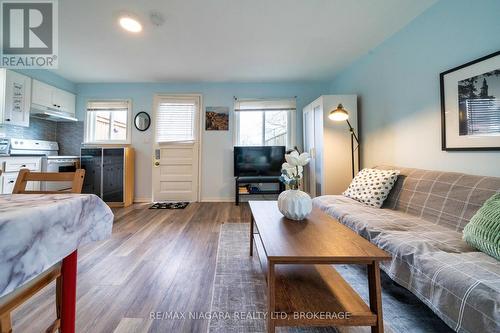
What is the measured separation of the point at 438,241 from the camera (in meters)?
1.24

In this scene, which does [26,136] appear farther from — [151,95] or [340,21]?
[340,21]

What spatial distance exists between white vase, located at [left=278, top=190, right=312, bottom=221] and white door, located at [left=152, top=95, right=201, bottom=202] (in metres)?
3.07

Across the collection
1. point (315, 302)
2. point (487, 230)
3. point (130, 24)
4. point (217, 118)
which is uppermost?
point (130, 24)

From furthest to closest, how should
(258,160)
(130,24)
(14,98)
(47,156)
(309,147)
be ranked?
1. (258,160)
2. (309,147)
3. (47,156)
4. (14,98)
5. (130,24)

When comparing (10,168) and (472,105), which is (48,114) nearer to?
(10,168)

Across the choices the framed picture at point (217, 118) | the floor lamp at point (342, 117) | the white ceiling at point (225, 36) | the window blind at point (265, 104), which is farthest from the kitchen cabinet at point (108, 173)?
the floor lamp at point (342, 117)

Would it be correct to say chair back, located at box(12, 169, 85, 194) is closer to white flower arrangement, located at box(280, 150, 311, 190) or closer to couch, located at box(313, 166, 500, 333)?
white flower arrangement, located at box(280, 150, 311, 190)

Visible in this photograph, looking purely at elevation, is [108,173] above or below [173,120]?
below

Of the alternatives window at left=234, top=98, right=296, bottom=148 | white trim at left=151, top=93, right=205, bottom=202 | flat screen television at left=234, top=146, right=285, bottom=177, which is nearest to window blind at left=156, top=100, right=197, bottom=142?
white trim at left=151, top=93, right=205, bottom=202

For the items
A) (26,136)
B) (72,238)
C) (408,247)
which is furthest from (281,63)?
(26,136)

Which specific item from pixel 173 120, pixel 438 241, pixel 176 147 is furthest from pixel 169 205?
pixel 438 241

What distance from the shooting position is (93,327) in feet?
3.59

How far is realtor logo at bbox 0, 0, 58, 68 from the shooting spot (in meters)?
2.13

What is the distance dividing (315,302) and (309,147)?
3.07m
